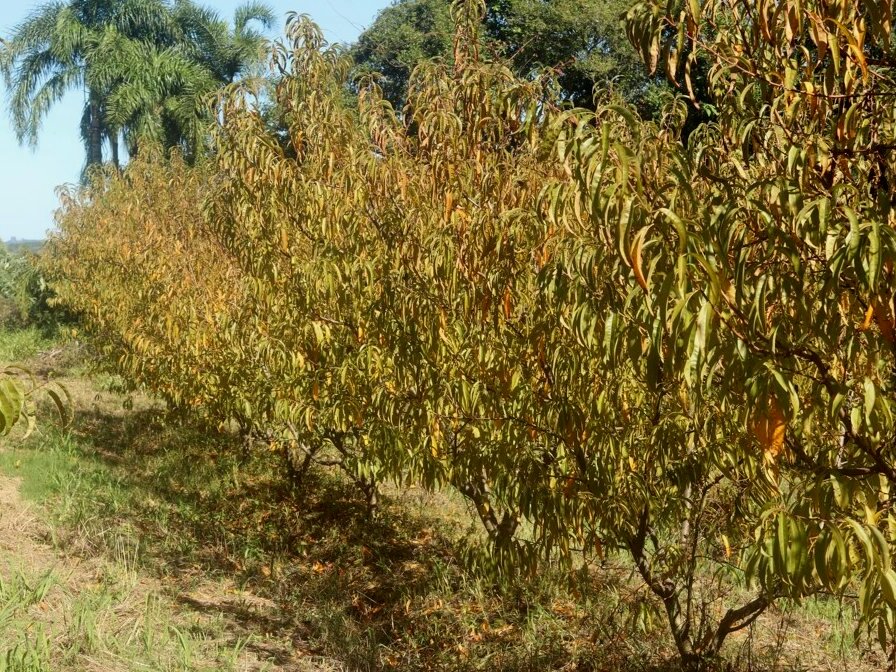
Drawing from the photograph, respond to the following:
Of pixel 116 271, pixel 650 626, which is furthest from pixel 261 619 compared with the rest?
pixel 116 271

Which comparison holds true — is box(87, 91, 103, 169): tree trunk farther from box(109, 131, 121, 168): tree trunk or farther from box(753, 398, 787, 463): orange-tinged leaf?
box(753, 398, 787, 463): orange-tinged leaf

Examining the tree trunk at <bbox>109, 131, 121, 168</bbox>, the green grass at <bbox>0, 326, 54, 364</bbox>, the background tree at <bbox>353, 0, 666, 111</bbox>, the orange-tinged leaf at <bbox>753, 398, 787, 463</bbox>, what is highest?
the background tree at <bbox>353, 0, 666, 111</bbox>

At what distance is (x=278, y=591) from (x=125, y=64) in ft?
74.2

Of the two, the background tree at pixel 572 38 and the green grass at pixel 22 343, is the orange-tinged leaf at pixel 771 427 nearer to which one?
the background tree at pixel 572 38

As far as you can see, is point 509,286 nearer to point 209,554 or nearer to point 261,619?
point 261,619

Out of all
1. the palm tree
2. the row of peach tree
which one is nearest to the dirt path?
the row of peach tree

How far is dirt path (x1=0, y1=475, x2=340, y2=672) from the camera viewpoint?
471 centimetres

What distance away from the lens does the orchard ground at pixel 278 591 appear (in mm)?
5234

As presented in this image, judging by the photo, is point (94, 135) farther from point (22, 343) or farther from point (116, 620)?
point (116, 620)

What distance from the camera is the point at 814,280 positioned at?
7.85ft

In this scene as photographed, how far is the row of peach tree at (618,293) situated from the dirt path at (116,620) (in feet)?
5.04

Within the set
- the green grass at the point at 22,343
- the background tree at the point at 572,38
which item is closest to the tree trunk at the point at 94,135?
the green grass at the point at 22,343

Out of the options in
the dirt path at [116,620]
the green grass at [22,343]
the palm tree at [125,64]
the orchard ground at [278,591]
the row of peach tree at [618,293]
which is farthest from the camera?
the palm tree at [125,64]

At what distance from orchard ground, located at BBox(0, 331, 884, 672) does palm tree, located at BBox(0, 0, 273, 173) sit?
16.6 meters
